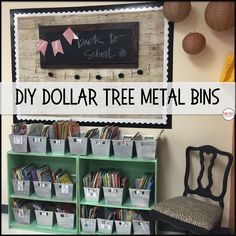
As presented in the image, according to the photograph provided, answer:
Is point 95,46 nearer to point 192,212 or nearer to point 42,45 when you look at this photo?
point 42,45

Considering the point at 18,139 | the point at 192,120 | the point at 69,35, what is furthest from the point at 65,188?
the point at 69,35

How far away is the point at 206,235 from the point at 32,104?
1902 mm

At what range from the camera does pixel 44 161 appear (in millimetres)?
3115

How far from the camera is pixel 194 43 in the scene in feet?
8.32

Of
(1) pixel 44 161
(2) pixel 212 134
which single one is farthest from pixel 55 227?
(2) pixel 212 134

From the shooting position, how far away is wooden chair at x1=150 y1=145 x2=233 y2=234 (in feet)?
7.46

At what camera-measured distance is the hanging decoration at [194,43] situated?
2535mm

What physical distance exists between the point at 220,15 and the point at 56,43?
4.70 ft

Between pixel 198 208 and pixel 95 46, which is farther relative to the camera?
pixel 95 46

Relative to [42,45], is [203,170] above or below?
below

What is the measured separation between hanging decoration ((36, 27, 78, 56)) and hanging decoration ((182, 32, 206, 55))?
3.23ft

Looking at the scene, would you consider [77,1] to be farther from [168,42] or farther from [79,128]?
[79,128]

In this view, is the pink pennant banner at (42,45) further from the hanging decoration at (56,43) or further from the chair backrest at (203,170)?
the chair backrest at (203,170)

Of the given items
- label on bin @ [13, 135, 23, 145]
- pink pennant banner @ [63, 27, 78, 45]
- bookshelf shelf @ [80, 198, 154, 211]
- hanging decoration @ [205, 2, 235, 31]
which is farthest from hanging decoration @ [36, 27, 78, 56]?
bookshelf shelf @ [80, 198, 154, 211]
